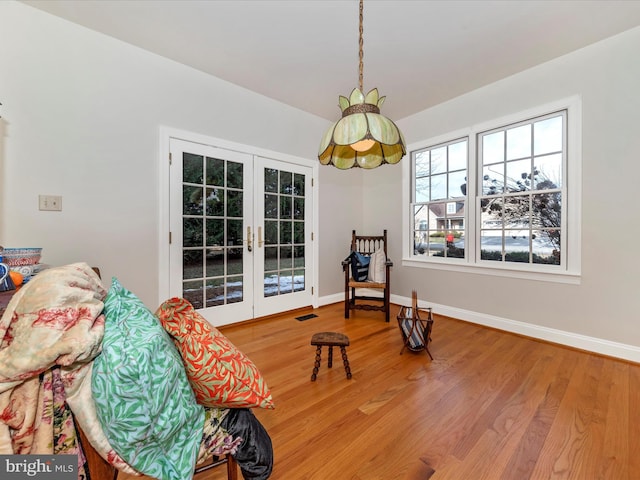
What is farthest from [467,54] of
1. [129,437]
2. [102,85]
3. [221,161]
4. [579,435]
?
[129,437]

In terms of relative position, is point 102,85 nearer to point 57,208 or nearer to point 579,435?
point 57,208

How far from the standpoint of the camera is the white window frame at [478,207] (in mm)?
2508

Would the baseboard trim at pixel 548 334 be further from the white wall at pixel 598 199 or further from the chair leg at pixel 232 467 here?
the chair leg at pixel 232 467

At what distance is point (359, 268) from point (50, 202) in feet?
9.93

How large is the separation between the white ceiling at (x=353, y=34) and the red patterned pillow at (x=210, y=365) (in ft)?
7.49

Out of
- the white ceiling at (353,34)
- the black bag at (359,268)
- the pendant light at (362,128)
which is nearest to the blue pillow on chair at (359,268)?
the black bag at (359,268)

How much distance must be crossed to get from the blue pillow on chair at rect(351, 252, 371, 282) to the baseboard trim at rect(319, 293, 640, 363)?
0.91 metres

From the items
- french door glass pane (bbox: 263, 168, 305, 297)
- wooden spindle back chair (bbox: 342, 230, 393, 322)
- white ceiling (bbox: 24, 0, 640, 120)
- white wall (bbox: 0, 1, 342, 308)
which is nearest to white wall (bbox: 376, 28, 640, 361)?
white ceiling (bbox: 24, 0, 640, 120)

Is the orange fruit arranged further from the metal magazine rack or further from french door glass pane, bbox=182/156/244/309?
the metal magazine rack

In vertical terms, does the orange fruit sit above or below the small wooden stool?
above

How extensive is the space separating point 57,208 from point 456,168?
4.04m

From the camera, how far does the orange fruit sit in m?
1.38

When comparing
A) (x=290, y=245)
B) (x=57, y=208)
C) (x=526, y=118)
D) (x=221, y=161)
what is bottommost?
(x=290, y=245)

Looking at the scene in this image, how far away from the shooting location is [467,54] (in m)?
2.53
